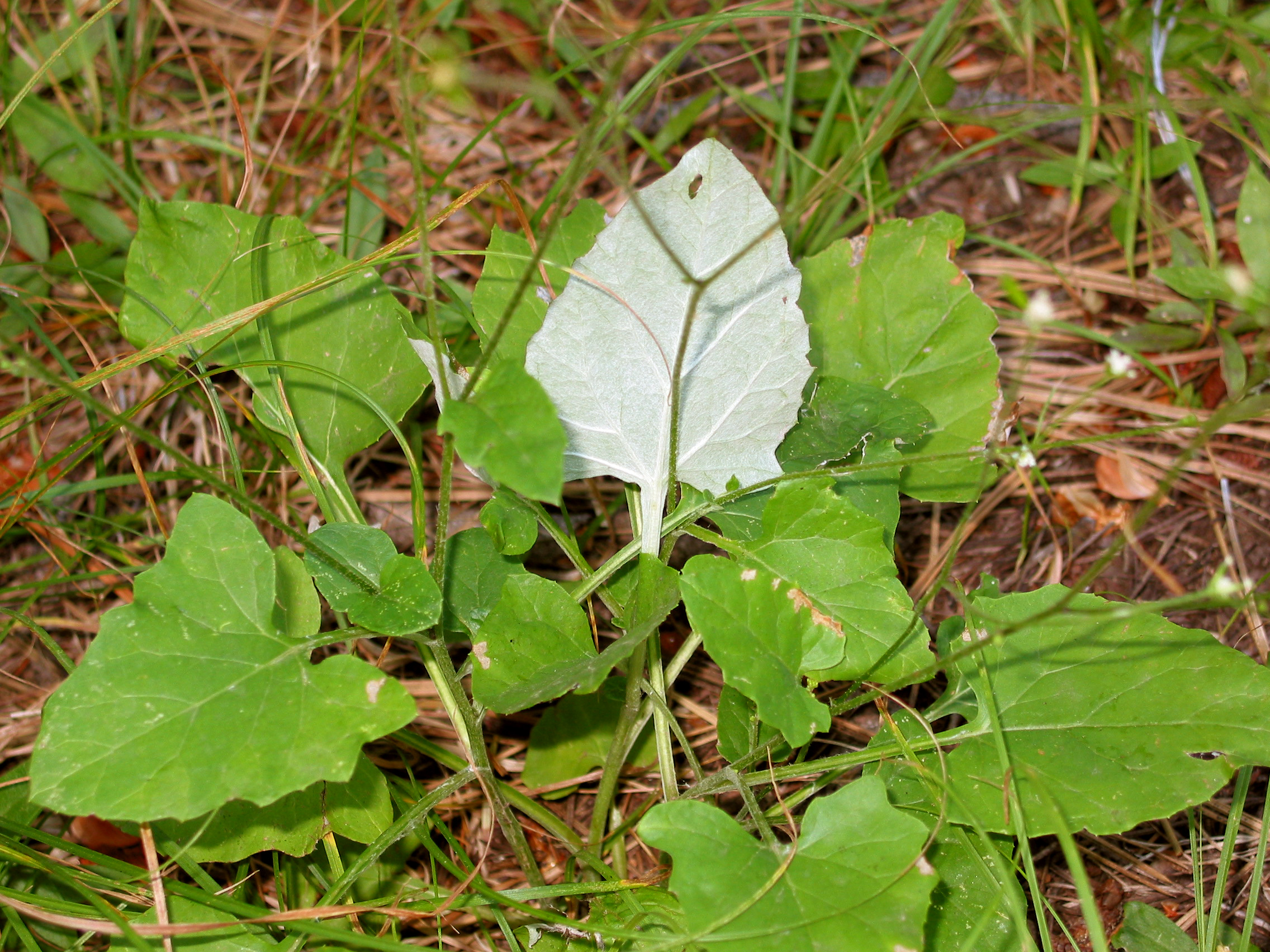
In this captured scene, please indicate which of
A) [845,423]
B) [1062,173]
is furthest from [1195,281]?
[845,423]

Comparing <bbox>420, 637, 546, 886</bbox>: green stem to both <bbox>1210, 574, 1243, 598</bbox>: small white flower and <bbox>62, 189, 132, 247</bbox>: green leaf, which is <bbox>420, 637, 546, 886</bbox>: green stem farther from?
<bbox>62, 189, 132, 247</bbox>: green leaf

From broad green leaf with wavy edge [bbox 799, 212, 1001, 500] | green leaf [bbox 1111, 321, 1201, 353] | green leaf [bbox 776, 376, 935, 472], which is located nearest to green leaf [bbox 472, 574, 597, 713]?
green leaf [bbox 776, 376, 935, 472]

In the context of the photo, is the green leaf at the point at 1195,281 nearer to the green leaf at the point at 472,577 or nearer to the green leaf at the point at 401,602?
the green leaf at the point at 472,577

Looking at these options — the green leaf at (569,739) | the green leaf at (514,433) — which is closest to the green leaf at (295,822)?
the green leaf at (569,739)

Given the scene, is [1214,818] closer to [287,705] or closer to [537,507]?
[537,507]

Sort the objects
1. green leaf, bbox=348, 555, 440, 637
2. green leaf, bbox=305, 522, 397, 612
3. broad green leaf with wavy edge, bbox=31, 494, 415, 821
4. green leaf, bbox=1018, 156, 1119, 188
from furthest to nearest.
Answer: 1. green leaf, bbox=1018, 156, 1119, 188
2. green leaf, bbox=305, 522, 397, 612
3. green leaf, bbox=348, 555, 440, 637
4. broad green leaf with wavy edge, bbox=31, 494, 415, 821
